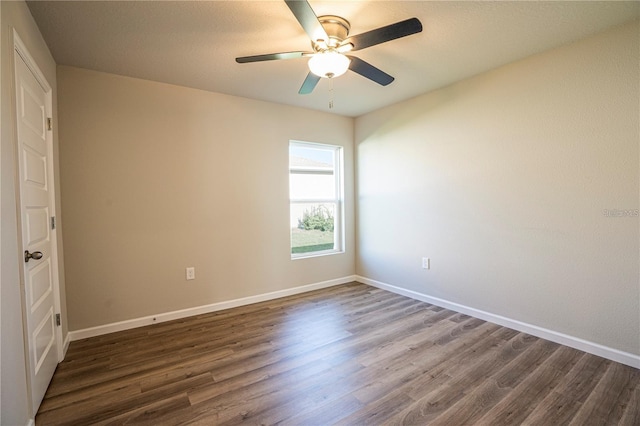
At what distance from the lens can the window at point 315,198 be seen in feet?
13.1

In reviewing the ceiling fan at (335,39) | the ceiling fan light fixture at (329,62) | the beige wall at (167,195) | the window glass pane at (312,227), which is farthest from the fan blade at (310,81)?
the window glass pane at (312,227)

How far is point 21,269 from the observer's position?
157 centimetres

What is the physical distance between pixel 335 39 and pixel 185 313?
2.96m

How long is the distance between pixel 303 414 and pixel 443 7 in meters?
2.64

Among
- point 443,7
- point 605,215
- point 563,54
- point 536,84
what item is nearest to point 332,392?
point 605,215

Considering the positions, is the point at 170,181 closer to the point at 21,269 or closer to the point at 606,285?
the point at 21,269

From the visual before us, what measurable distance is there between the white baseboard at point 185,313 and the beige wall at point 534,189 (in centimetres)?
135

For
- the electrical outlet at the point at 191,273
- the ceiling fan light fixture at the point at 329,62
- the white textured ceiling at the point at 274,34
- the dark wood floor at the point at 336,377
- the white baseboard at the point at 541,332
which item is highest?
the white textured ceiling at the point at 274,34

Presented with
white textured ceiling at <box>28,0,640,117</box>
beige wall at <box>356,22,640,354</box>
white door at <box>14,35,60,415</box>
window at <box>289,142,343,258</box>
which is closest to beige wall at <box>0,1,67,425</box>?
white door at <box>14,35,60,415</box>

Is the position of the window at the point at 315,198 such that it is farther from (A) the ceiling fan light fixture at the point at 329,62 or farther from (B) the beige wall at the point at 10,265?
(B) the beige wall at the point at 10,265

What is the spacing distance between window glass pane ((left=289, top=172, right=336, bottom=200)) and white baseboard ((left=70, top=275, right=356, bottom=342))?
1.23 meters

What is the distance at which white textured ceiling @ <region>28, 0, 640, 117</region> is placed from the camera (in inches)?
74.3

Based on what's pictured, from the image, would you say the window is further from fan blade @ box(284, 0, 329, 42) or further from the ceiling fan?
fan blade @ box(284, 0, 329, 42)

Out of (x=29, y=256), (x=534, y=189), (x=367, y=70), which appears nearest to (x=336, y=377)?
(x=29, y=256)
